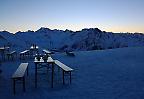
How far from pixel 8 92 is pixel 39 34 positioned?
485ft

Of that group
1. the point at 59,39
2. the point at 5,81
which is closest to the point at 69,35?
the point at 59,39

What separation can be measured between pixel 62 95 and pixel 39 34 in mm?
148911

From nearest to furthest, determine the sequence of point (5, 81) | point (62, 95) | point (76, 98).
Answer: point (76, 98), point (62, 95), point (5, 81)

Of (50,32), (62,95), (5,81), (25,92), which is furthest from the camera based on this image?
(50,32)

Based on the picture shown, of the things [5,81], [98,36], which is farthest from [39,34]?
[5,81]

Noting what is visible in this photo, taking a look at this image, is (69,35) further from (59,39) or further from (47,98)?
(47,98)

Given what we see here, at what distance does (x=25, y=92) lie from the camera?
1017cm

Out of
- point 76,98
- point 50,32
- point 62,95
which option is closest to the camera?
point 76,98

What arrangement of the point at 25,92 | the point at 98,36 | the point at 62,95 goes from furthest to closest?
the point at 98,36, the point at 25,92, the point at 62,95

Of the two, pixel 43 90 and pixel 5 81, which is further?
pixel 5 81

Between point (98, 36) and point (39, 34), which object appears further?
point (39, 34)

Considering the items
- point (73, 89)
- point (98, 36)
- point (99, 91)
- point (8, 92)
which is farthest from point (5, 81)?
point (98, 36)

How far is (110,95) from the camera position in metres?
9.09

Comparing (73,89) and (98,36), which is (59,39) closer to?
(98,36)
